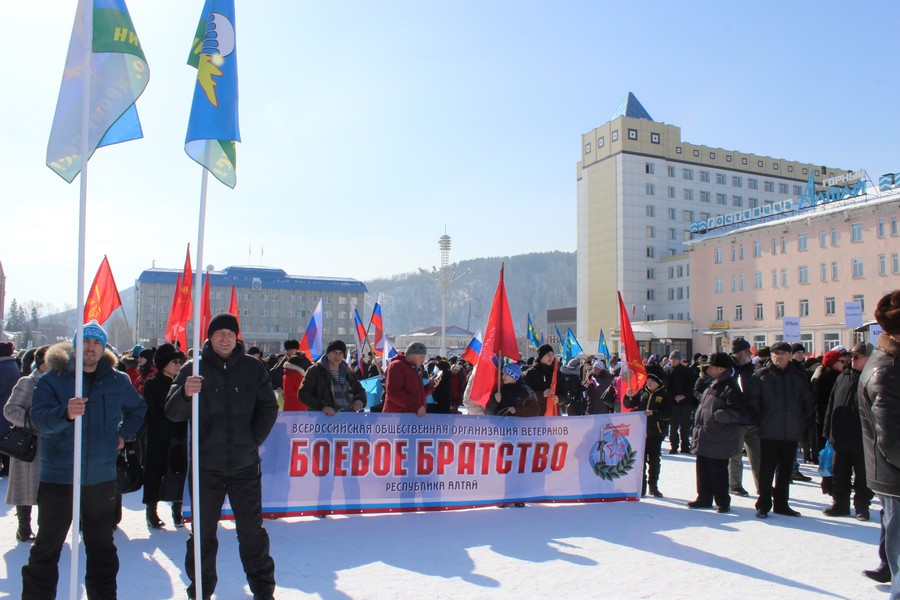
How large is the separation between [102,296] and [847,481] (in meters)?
12.6

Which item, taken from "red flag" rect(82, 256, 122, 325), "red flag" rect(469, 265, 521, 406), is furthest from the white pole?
"red flag" rect(82, 256, 122, 325)

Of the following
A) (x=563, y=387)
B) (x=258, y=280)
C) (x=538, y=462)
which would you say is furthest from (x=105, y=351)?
(x=258, y=280)

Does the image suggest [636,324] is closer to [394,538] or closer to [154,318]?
[394,538]

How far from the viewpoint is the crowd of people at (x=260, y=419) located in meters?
4.53

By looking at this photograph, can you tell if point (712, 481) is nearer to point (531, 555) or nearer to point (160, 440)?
point (531, 555)

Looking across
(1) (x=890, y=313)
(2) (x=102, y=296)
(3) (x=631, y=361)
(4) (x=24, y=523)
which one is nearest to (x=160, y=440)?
(4) (x=24, y=523)

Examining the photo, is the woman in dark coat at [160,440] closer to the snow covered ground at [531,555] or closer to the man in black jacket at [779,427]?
the snow covered ground at [531,555]

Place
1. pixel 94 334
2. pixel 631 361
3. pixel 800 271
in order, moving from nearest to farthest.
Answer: pixel 94 334
pixel 631 361
pixel 800 271

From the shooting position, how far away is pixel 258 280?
341 feet

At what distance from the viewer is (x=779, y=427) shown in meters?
8.01

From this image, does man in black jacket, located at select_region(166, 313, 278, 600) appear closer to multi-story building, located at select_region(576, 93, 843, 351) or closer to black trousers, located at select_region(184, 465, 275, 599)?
black trousers, located at select_region(184, 465, 275, 599)

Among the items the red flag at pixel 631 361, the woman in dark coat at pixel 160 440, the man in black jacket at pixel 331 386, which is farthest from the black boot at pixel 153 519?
the red flag at pixel 631 361

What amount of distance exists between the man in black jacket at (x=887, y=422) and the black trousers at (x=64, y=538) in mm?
5008

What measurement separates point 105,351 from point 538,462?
17.3 feet
